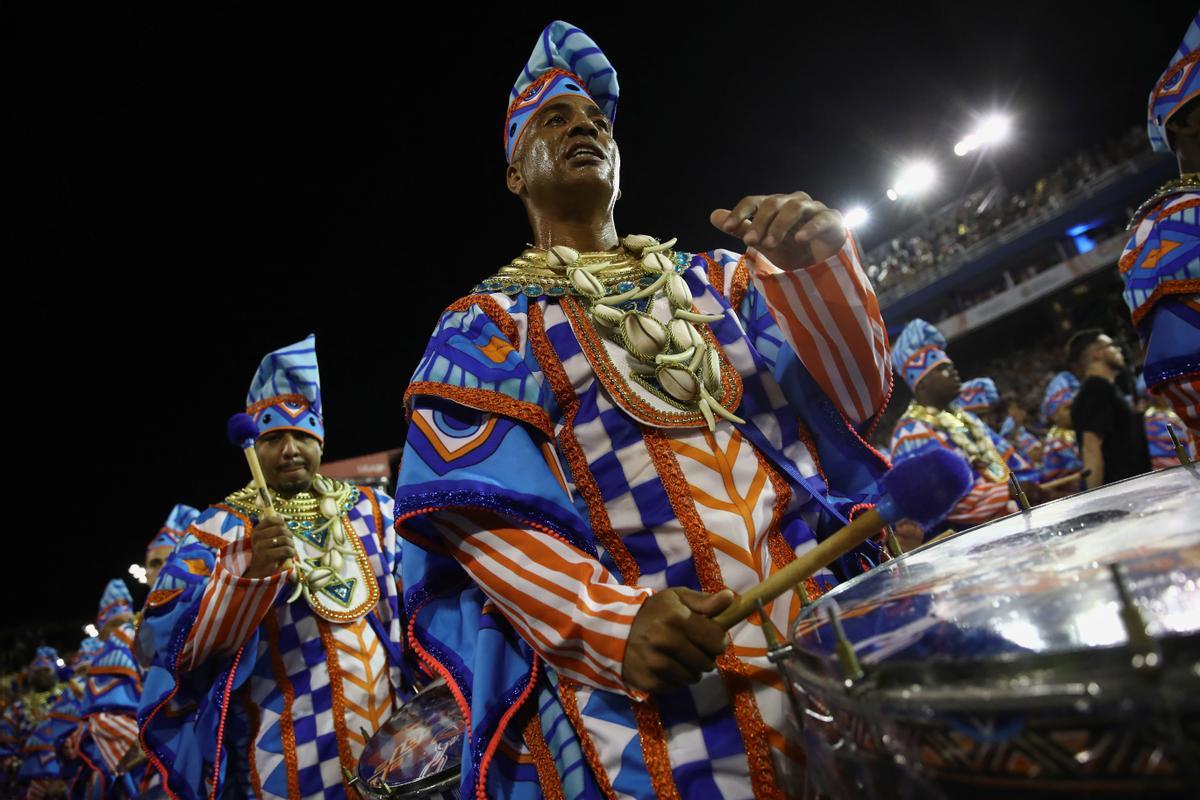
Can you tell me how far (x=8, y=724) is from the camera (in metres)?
13.2

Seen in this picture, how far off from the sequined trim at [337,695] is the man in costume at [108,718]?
3.66 m

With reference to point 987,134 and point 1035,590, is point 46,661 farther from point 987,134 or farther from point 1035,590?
point 987,134

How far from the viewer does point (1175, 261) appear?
6.82 ft

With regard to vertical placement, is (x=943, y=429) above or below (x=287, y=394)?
below

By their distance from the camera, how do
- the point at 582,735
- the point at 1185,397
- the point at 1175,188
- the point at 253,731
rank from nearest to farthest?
the point at 582,735 < the point at 1185,397 < the point at 1175,188 < the point at 253,731

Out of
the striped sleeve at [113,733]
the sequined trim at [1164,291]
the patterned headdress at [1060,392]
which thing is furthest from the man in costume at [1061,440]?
the striped sleeve at [113,733]

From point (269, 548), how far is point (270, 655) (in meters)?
0.58

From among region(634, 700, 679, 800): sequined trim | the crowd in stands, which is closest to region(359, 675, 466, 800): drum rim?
region(634, 700, 679, 800): sequined trim

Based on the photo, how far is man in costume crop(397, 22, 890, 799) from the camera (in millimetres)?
1263

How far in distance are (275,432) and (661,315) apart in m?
2.63

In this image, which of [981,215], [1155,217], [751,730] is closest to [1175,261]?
[1155,217]

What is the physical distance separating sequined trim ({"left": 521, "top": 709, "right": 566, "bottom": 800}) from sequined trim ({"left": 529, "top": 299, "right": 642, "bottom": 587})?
33cm

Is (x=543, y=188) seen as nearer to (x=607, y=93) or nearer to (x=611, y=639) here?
(x=607, y=93)

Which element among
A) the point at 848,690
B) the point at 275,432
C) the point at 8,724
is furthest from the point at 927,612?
the point at 8,724
